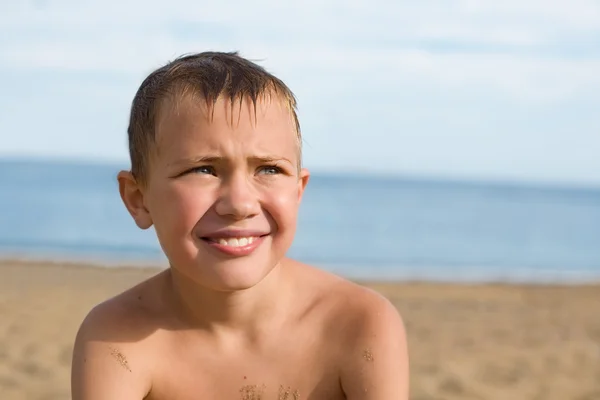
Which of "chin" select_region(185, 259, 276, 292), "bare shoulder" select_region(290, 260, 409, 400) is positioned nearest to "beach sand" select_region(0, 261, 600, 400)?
"bare shoulder" select_region(290, 260, 409, 400)

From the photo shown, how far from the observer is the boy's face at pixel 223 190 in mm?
2398

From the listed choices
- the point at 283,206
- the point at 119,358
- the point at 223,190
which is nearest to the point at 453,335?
the point at 119,358

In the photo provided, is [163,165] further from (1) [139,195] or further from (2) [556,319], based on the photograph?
(2) [556,319]

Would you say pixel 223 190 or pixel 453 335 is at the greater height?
pixel 223 190

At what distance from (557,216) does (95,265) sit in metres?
30.3

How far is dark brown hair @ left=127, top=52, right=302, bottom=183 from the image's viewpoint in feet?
8.13

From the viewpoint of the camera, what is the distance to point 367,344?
2.66 metres

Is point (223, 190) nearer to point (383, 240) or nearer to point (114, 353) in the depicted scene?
point (114, 353)

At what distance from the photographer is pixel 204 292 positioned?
270 cm

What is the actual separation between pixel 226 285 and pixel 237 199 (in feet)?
0.84

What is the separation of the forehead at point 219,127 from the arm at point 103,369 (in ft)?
2.04

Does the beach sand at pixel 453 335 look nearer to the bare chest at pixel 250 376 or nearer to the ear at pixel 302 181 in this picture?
the bare chest at pixel 250 376

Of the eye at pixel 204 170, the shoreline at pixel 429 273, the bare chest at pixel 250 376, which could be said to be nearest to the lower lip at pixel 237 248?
the eye at pixel 204 170

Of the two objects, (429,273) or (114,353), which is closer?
(114,353)
